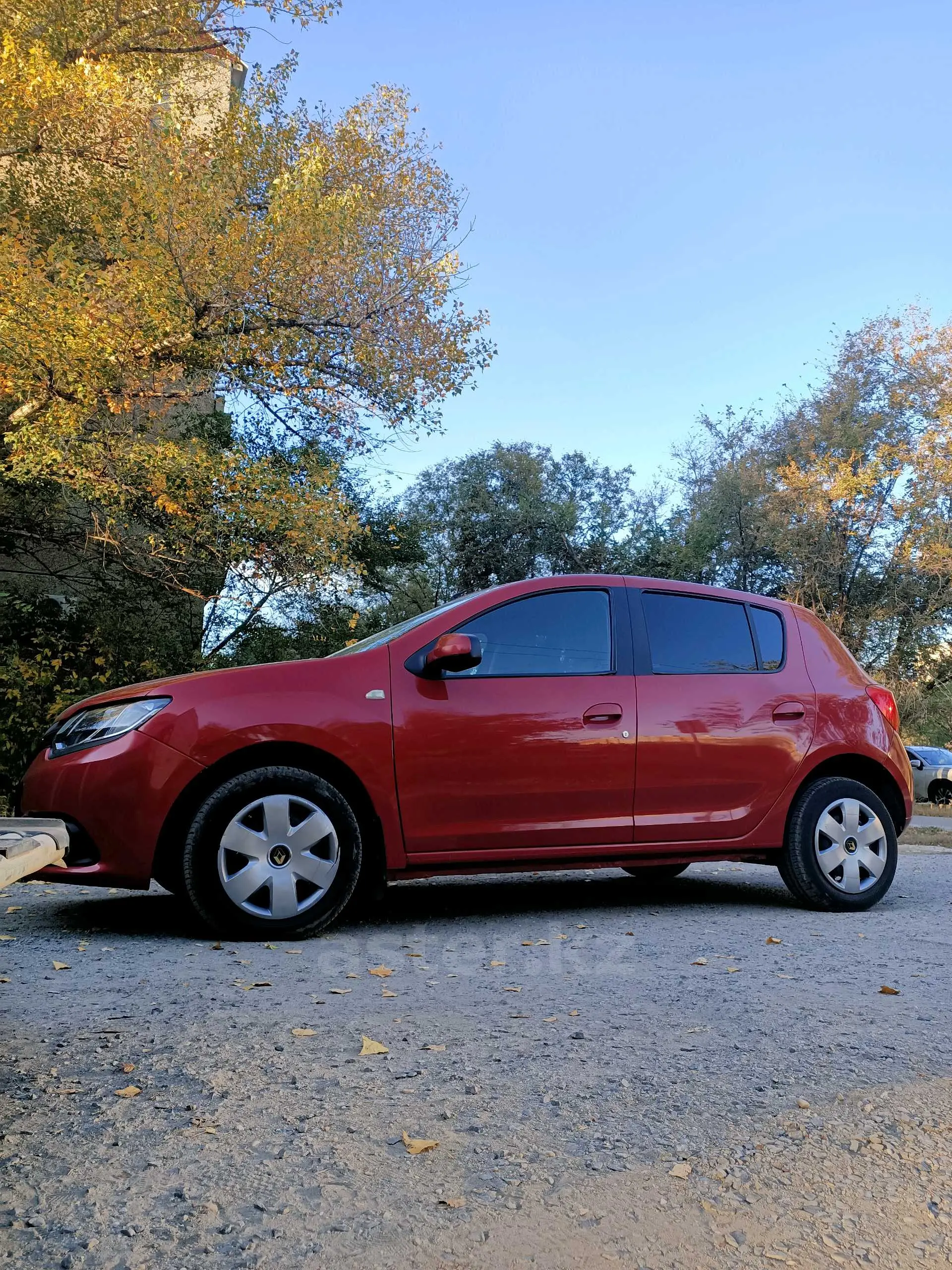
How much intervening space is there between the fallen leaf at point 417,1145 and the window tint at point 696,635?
11.7 ft

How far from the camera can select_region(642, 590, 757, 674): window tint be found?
5.85m

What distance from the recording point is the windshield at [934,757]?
79.1 feet

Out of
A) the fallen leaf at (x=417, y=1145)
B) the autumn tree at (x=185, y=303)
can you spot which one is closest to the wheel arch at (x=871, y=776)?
the fallen leaf at (x=417, y=1145)

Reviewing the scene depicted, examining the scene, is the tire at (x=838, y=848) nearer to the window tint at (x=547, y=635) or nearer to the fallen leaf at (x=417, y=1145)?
the window tint at (x=547, y=635)

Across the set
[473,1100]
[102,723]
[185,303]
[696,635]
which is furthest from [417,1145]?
[185,303]

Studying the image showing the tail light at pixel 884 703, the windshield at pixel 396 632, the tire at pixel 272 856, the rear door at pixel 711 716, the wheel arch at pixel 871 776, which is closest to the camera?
the tire at pixel 272 856

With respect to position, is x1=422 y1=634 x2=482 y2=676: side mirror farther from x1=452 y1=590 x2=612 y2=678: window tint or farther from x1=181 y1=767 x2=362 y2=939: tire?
x1=181 y1=767 x2=362 y2=939: tire

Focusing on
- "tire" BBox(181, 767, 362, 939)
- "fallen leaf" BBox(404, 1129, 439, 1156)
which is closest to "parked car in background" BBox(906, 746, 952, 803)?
"tire" BBox(181, 767, 362, 939)

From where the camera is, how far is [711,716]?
5762mm

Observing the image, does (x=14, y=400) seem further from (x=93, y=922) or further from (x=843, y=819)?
(x=843, y=819)

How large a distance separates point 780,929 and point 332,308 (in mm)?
10057

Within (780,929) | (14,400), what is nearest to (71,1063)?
(780,929)

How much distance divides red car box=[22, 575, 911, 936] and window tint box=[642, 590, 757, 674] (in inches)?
0.5

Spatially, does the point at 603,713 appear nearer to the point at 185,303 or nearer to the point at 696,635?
the point at 696,635
